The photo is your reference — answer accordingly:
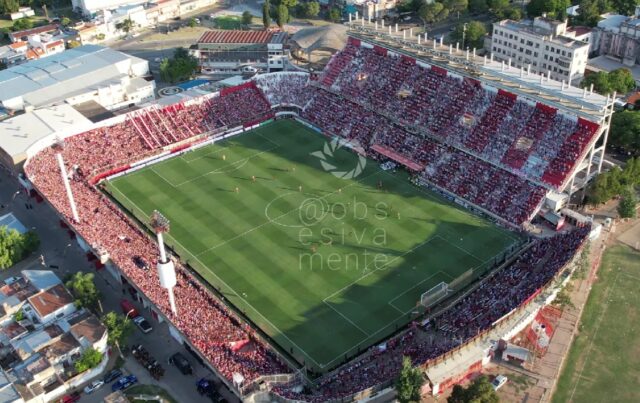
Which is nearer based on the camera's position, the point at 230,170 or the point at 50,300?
the point at 50,300

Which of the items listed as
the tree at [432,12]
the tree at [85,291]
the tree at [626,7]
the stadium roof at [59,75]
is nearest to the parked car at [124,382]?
the tree at [85,291]

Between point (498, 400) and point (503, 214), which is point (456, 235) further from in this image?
point (498, 400)

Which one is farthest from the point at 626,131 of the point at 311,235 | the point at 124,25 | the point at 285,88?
the point at 124,25

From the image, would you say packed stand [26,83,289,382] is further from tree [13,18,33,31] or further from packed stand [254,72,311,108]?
tree [13,18,33,31]

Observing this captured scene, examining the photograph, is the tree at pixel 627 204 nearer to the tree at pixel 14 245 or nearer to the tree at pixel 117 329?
the tree at pixel 117 329

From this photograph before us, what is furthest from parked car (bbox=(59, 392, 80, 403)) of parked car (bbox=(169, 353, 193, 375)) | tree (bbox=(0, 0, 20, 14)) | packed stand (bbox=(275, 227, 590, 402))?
tree (bbox=(0, 0, 20, 14))

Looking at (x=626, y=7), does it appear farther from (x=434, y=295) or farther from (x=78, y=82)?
(x=78, y=82)
